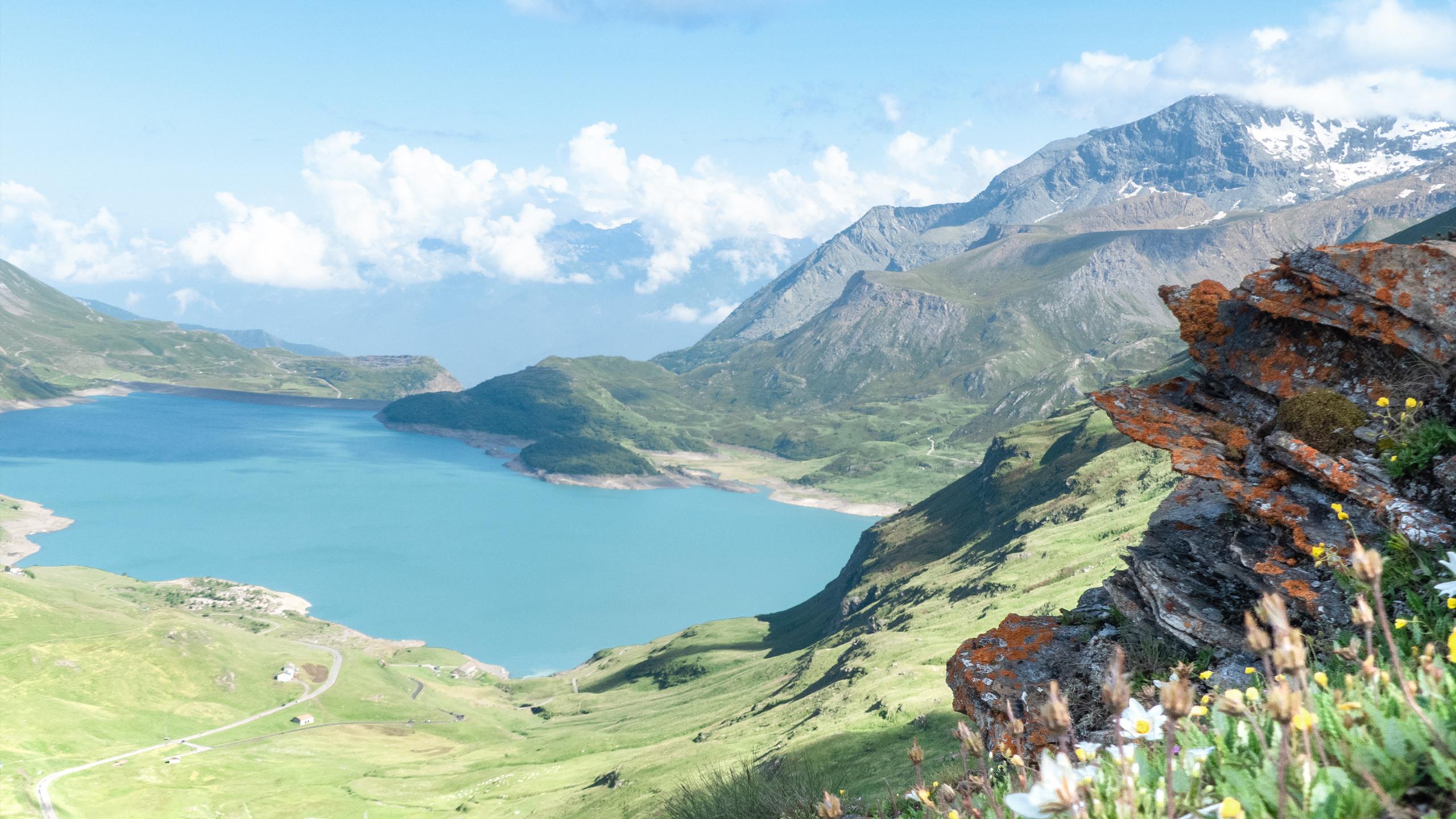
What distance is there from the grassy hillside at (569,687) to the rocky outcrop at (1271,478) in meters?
7.76

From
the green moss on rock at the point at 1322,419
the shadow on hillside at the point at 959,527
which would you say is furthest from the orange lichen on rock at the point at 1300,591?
the shadow on hillside at the point at 959,527

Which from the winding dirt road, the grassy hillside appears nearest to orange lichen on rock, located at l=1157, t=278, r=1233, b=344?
the grassy hillside

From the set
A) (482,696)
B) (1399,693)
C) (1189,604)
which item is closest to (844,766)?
(1189,604)

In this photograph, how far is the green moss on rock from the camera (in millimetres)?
12430

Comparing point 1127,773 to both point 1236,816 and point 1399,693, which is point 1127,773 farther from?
point 1399,693

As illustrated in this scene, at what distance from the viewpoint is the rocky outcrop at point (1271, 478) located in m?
11.0

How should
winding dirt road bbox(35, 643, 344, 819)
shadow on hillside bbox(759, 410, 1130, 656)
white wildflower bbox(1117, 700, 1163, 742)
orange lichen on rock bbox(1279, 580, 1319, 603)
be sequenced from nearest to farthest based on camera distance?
white wildflower bbox(1117, 700, 1163, 742)
orange lichen on rock bbox(1279, 580, 1319, 603)
winding dirt road bbox(35, 643, 344, 819)
shadow on hillside bbox(759, 410, 1130, 656)

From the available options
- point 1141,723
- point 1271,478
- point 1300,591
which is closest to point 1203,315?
point 1271,478

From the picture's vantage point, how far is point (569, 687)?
144125 millimetres

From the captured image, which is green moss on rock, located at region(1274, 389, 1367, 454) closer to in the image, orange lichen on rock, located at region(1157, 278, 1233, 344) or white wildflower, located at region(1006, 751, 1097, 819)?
orange lichen on rock, located at region(1157, 278, 1233, 344)

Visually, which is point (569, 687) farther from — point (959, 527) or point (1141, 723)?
point (1141, 723)

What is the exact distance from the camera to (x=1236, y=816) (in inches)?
143

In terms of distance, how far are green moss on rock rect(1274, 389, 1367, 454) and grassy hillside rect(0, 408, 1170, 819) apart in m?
11.5

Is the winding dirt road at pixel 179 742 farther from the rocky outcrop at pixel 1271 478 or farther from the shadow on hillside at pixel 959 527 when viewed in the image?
the rocky outcrop at pixel 1271 478
